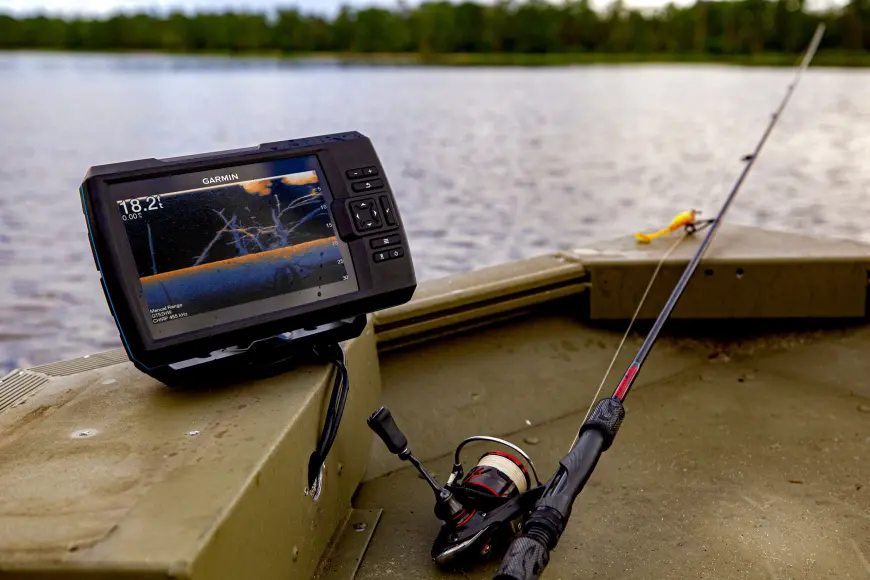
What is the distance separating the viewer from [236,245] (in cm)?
173

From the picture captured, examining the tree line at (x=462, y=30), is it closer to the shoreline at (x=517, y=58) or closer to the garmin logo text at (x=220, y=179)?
the shoreline at (x=517, y=58)

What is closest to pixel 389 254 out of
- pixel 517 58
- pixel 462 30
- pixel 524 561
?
pixel 524 561

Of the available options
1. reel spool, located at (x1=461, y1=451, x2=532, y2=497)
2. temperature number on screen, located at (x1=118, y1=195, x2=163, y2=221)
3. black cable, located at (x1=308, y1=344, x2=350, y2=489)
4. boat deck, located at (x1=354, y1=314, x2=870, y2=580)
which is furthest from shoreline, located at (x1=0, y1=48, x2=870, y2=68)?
temperature number on screen, located at (x1=118, y1=195, x2=163, y2=221)

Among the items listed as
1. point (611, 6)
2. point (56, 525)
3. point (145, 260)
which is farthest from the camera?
point (611, 6)

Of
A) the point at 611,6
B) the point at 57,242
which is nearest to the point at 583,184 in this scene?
the point at 57,242

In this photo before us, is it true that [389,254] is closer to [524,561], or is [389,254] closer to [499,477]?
[499,477]

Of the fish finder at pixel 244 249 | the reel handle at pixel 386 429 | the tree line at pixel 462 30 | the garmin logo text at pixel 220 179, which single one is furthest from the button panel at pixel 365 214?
the tree line at pixel 462 30

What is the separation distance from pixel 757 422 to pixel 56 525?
7.09 ft

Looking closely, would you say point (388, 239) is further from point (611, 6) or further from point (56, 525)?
point (611, 6)

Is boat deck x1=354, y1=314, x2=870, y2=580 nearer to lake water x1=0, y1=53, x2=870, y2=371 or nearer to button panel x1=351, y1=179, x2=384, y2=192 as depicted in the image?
button panel x1=351, y1=179, x2=384, y2=192

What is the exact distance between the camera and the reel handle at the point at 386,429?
1.82 metres

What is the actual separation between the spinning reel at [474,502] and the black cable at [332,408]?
8 centimetres

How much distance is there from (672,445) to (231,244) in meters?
1.52

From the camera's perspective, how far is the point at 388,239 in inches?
73.6
